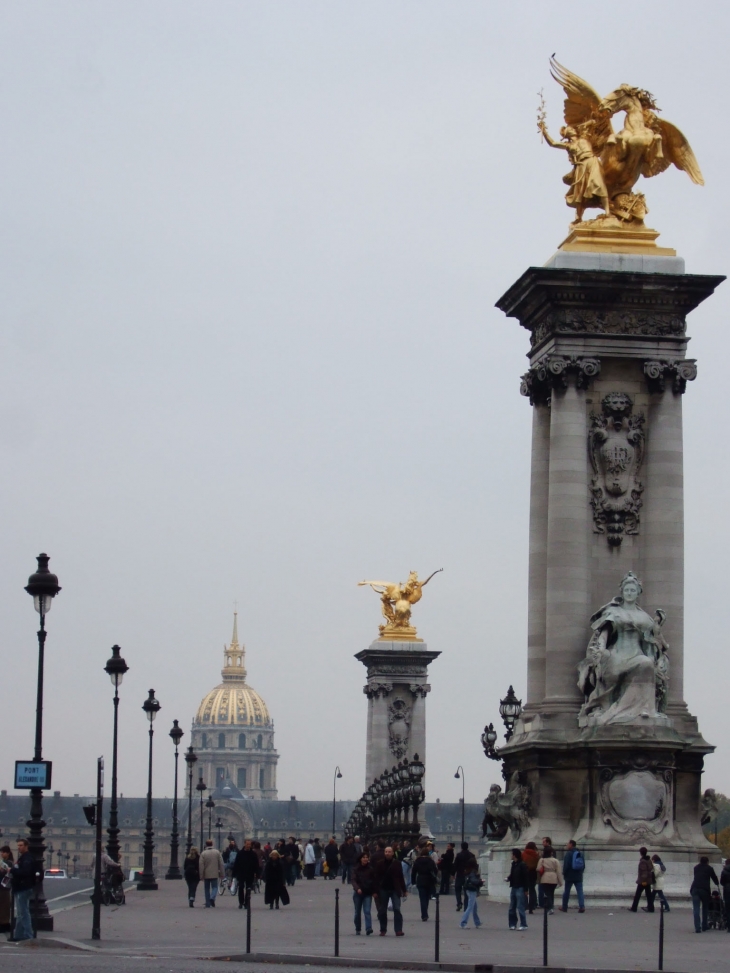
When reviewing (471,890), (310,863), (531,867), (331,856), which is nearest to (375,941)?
(471,890)

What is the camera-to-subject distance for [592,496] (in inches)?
1725

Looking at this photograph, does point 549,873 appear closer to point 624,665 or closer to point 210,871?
point 624,665

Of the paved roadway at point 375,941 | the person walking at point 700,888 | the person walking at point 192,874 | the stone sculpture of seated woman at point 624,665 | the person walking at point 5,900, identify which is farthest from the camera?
the person walking at point 192,874

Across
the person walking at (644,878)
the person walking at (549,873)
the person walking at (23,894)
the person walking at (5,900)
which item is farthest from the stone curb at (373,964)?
the person walking at (644,878)

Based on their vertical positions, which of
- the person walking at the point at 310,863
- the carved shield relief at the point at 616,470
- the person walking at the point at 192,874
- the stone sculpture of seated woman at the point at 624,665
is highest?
the carved shield relief at the point at 616,470

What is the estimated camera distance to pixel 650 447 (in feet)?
144

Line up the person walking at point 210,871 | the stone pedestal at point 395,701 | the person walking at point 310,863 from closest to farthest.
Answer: the person walking at point 210,871 < the person walking at point 310,863 < the stone pedestal at point 395,701

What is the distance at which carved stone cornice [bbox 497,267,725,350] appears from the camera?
43594 millimetres

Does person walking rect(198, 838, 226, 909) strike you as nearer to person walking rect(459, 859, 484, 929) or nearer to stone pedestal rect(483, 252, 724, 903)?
stone pedestal rect(483, 252, 724, 903)

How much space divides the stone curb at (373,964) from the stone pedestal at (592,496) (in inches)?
494

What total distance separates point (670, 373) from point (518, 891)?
12262 mm

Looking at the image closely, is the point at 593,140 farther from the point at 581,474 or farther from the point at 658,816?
the point at 658,816

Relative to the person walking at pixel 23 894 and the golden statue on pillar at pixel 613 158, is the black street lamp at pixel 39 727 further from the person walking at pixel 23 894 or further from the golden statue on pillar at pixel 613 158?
the golden statue on pillar at pixel 613 158

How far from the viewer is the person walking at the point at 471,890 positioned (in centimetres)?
3634
